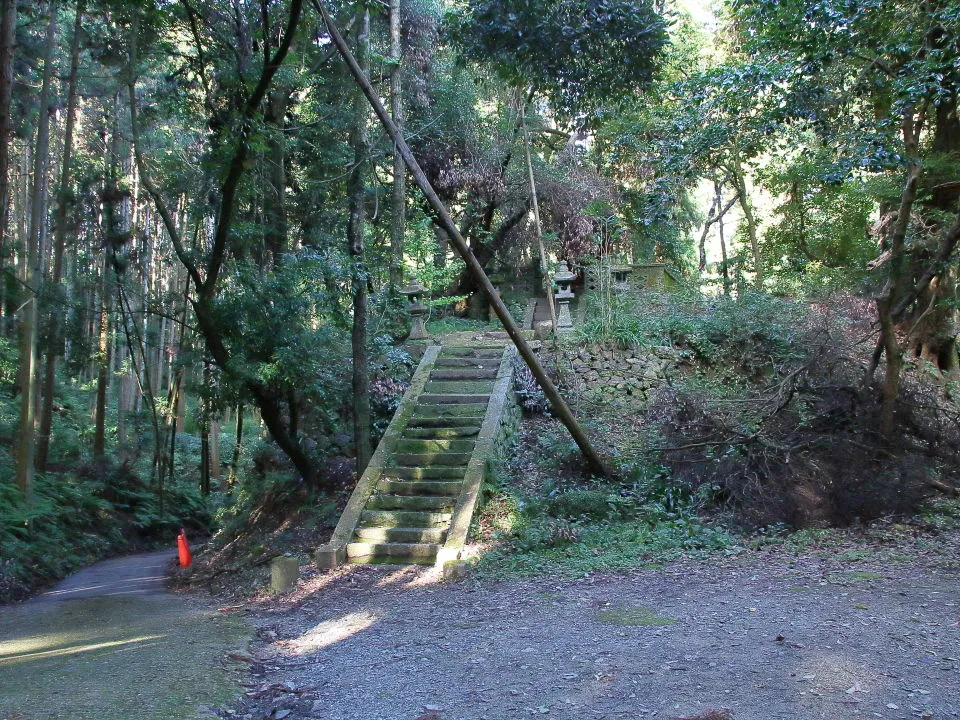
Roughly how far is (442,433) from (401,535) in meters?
2.19

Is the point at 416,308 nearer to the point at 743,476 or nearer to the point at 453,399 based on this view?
the point at 453,399

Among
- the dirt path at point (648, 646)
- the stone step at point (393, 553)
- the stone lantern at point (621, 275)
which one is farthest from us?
the stone lantern at point (621, 275)

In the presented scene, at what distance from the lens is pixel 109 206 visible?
51.4 ft

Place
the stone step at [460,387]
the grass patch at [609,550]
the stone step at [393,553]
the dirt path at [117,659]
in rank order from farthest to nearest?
1. the stone step at [460,387]
2. the stone step at [393,553]
3. the grass patch at [609,550]
4. the dirt path at [117,659]

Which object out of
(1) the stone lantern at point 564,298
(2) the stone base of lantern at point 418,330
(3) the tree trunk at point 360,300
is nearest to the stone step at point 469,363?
(2) the stone base of lantern at point 418,330

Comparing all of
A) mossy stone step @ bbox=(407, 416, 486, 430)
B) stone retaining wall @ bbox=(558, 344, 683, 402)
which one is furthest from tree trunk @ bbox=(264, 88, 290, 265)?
stone retaining wall @ bbox=(558, 344, 683, 402)

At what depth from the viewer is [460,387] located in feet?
42.0

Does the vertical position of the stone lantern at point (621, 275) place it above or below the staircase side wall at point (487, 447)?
above

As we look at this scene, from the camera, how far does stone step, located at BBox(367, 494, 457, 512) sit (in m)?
10.1

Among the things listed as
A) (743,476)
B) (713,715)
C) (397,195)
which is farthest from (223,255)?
(713,715)

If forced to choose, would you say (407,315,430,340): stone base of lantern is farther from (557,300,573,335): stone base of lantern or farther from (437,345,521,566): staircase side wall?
(557,300,573,335): stone base of lantern

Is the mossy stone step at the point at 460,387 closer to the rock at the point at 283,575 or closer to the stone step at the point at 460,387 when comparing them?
the stone step at the point at 460,387

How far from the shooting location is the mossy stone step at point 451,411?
11945mm

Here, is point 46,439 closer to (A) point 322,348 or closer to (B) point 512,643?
(A) point 322,348
